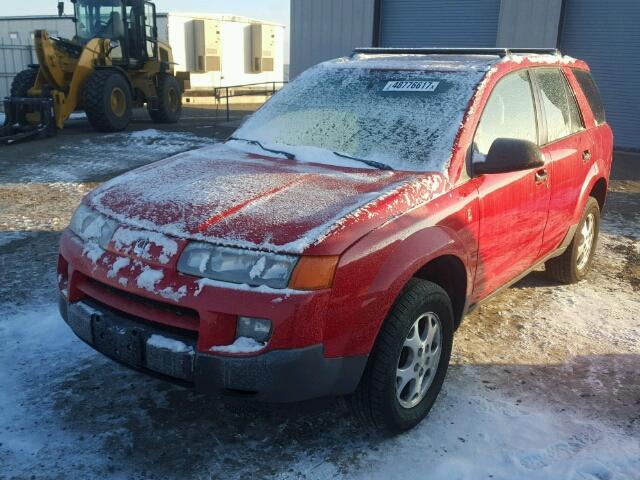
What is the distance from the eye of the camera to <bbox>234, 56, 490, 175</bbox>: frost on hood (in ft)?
10.7

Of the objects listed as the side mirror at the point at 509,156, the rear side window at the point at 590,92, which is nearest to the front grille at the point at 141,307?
the side mirror at the point at 509,156

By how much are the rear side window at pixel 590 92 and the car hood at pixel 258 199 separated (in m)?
2.40

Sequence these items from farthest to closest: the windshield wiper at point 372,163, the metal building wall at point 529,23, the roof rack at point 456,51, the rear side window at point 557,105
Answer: the metal building wall at point 529,23 → the rear side window at point 557,105 → the roof rack at point 456,51 → the windshield wiper at point 372,163

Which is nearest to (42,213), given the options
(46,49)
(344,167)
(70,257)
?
(70,257)

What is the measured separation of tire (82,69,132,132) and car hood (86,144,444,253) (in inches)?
414

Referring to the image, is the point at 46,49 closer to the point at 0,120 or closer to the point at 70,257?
the point at 0,120

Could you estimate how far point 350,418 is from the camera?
3049 millimetres

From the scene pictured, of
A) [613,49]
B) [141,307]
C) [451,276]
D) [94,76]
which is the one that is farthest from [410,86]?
[94,76]

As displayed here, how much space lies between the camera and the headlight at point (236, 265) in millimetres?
2391

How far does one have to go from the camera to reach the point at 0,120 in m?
16.2

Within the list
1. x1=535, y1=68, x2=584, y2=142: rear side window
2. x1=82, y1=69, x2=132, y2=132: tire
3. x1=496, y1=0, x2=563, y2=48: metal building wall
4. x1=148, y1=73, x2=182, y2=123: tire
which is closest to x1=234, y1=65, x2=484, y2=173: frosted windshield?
x1=535, y1=68, x2=584, y2=142: rear side window

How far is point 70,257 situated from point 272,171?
3.57 ft

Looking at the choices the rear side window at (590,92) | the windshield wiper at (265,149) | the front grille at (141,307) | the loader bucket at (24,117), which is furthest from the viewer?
the loader bucket at (24,117)

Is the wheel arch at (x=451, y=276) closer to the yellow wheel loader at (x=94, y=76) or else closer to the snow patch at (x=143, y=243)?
the snow patch at (x=143, y=243)
